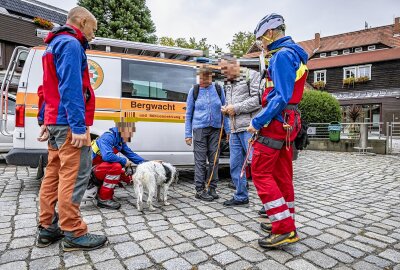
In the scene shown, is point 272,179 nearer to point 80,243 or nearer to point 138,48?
point 80,243

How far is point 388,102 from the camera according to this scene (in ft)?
92.8

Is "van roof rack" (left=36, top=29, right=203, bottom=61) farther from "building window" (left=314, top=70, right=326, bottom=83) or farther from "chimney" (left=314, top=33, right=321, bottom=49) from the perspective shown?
"chimney" (left=314, top=33, right=321, bottom=49)

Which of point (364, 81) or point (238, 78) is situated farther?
point (364, 81)

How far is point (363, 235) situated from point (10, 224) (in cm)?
373

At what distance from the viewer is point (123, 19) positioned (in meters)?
21.6

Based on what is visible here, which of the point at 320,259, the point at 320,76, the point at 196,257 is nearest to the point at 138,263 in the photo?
the point at 196,257

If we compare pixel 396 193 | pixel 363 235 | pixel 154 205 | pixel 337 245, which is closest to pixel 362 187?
pixel 396 193

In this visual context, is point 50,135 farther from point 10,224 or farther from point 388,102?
point 388,102

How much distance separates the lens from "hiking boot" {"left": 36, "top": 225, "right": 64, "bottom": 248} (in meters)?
2.66

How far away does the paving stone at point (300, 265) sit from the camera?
7.79 ft

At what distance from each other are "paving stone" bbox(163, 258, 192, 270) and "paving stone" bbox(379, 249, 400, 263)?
1717 millimetres

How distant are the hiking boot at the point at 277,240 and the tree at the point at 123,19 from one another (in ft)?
67.6

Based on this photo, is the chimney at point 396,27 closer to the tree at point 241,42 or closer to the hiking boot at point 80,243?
the tree at point 241,42

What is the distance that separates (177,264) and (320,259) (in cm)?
121
